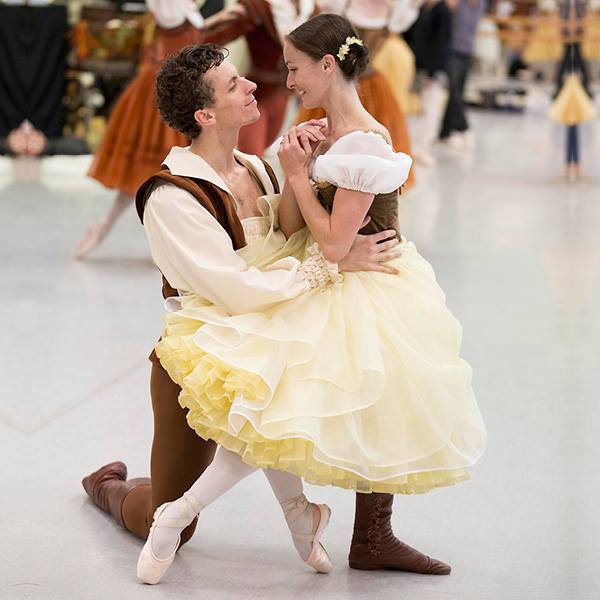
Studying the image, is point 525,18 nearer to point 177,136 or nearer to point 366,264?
point 177,136

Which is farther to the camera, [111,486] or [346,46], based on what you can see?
[111,486]

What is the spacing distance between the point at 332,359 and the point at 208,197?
0.40 m

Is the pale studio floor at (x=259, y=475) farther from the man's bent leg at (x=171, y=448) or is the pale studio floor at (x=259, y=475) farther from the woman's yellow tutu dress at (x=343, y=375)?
the woman's yellow tutu dress at (x=343, y=375)

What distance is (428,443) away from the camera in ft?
8.03

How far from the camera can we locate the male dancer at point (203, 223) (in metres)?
2.50

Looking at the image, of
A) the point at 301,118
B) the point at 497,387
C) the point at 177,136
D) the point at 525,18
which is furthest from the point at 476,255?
the point at 525,18

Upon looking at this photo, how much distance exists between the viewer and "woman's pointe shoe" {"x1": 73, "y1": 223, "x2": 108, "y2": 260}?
576 cm

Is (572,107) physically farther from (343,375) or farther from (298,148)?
→ (343,375)

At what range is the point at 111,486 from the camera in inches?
119

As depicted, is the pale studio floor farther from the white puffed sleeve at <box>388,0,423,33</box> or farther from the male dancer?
the white puffed sleeve at <box>388,0,423,33</box>

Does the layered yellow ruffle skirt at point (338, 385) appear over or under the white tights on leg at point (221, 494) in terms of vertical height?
over

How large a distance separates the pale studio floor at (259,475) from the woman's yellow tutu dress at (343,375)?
0.36m

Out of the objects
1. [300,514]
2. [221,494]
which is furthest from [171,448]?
[300,514]

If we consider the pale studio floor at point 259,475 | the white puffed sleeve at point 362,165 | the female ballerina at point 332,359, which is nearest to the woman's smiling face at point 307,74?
the female ballerina at point 332,359
